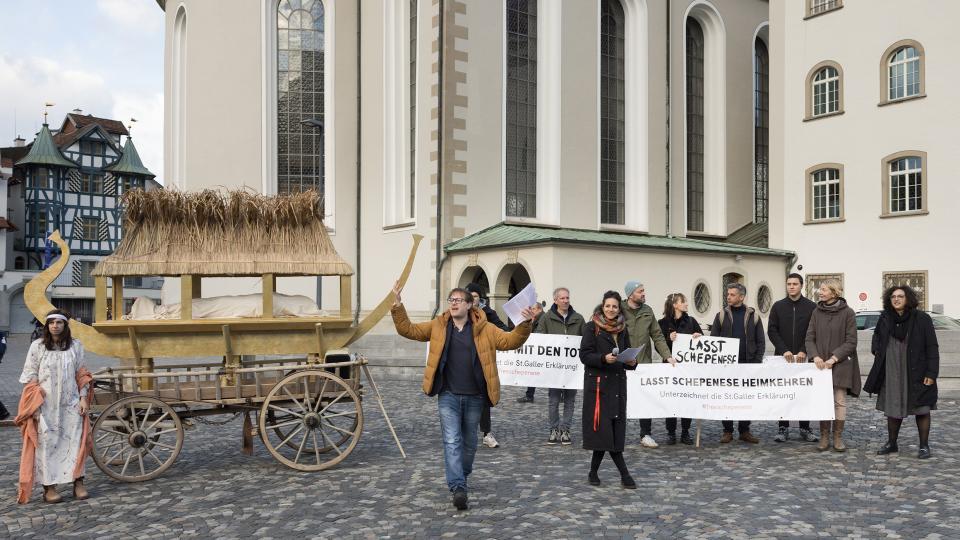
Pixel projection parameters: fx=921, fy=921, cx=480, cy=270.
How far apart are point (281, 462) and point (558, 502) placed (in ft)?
10.2

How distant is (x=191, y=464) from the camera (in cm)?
984

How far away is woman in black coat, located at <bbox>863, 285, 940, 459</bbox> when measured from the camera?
984 cm

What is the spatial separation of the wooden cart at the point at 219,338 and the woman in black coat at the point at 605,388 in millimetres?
2003

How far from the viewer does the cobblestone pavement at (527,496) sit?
7.00m

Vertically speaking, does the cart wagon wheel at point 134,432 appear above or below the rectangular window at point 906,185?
below

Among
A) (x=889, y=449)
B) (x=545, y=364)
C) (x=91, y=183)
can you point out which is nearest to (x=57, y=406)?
(x=545, y=364)

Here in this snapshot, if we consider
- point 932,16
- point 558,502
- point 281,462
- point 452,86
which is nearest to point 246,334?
point 281,462

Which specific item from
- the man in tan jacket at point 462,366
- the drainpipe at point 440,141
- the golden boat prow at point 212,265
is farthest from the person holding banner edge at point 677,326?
the drainpipe at point 440,141

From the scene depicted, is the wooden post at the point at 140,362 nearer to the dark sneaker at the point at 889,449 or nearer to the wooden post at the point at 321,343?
the wooden post at the point at 321,343

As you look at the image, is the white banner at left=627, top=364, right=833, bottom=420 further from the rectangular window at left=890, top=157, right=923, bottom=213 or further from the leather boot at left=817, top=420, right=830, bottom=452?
the rectangular window at left=890, top=157, right=923, bottom=213

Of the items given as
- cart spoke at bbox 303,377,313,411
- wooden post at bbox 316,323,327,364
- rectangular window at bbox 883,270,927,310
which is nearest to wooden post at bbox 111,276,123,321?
wooden post at bbox 316,323,327,364

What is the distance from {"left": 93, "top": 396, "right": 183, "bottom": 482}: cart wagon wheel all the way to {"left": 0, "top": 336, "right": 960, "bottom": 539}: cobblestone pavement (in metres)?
0.16

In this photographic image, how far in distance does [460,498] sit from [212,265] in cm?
408

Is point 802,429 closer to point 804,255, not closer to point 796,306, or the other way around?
point 796,306
